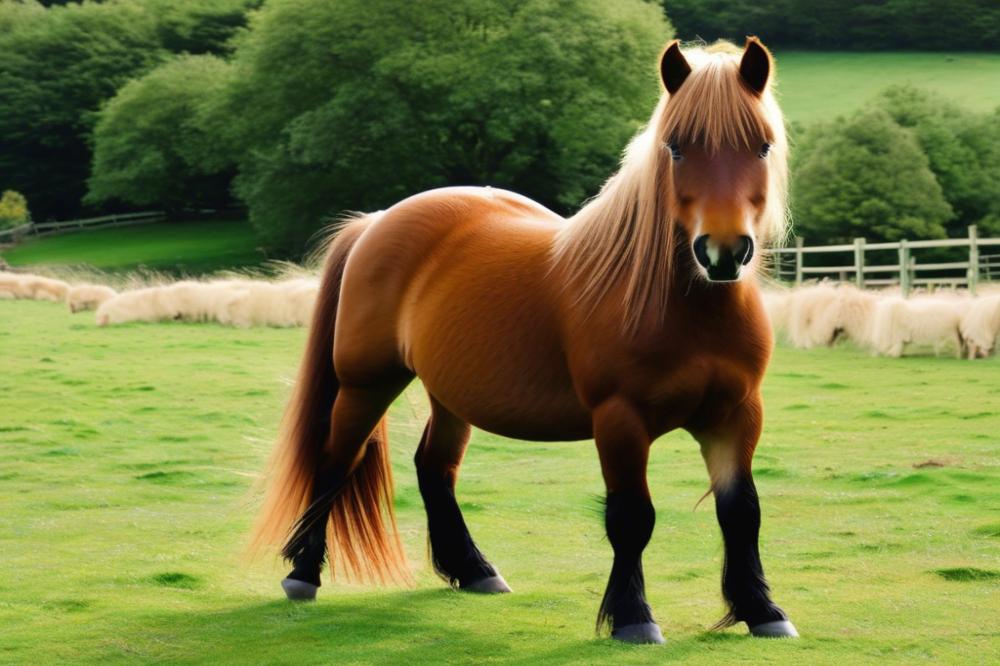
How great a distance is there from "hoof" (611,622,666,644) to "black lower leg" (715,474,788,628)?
303mm

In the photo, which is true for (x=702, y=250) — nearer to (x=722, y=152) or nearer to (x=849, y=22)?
(x=722, y=152)

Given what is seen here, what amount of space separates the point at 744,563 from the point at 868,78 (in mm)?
65708

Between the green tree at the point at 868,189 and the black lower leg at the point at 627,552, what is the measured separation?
44.0 metres

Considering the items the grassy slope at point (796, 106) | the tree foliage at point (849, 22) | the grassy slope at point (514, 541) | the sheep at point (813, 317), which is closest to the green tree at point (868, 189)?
the grassy slope at point (796, 106)

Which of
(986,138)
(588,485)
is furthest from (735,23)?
(588,485)

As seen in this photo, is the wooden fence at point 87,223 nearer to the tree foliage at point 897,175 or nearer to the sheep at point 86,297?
the tree foliage at point 897,175

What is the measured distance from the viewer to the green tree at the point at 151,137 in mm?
65625

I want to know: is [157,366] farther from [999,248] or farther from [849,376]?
[999,248]

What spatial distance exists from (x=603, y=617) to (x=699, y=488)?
13.7ft

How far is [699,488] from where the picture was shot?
850cm

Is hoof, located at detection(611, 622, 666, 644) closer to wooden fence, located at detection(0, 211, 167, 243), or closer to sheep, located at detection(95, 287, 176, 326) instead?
sheep, located at detection(95, 287, 176, 326)

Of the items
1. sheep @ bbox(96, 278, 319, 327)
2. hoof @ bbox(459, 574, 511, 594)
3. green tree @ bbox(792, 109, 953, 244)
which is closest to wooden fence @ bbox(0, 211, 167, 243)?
green tree @ bbox(792, 109, 953, 244)

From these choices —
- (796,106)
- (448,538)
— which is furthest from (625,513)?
(796,106)

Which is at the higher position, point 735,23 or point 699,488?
point 735,23
